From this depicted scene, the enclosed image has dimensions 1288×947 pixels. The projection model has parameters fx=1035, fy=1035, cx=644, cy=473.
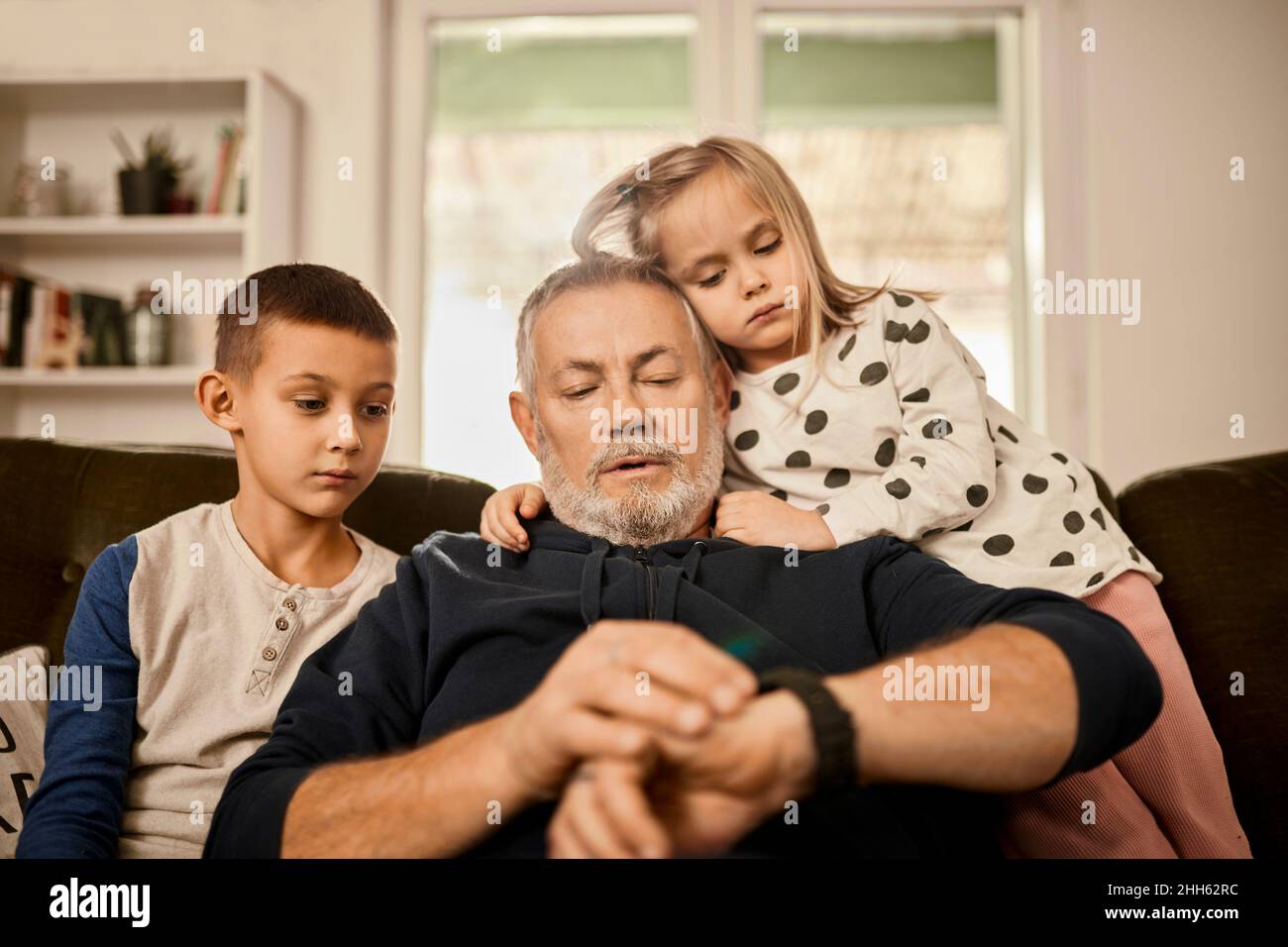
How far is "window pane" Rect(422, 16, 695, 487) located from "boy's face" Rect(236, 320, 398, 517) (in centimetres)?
281

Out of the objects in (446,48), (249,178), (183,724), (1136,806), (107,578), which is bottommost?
(1136,806)

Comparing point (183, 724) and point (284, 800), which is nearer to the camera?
point (284, 800)

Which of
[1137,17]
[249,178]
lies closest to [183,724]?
[249,178]

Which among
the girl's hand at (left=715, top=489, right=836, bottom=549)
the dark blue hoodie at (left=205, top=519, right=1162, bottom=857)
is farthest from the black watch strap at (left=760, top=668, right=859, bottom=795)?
the girl's hand at (left=715, top=489, right=836, bottom=549)

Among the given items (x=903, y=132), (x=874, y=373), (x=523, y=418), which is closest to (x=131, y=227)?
(x=523, y=418)

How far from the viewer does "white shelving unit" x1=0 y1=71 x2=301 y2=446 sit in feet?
10.9

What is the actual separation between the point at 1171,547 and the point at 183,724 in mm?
1334

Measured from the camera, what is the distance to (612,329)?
137 cm

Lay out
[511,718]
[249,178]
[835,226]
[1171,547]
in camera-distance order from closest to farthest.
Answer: [511,718]
[1171,547]
[249,178]
[835,226]

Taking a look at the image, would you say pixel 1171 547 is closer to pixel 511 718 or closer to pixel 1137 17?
pixel 511 718

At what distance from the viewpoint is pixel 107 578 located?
122cm

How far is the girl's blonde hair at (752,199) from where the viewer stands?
1.53 metres

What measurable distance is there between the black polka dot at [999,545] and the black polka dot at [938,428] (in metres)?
0.15

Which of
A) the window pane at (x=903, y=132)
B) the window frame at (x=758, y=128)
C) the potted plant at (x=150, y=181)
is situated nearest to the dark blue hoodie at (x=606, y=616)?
the window frame at (x=758, y=128)
